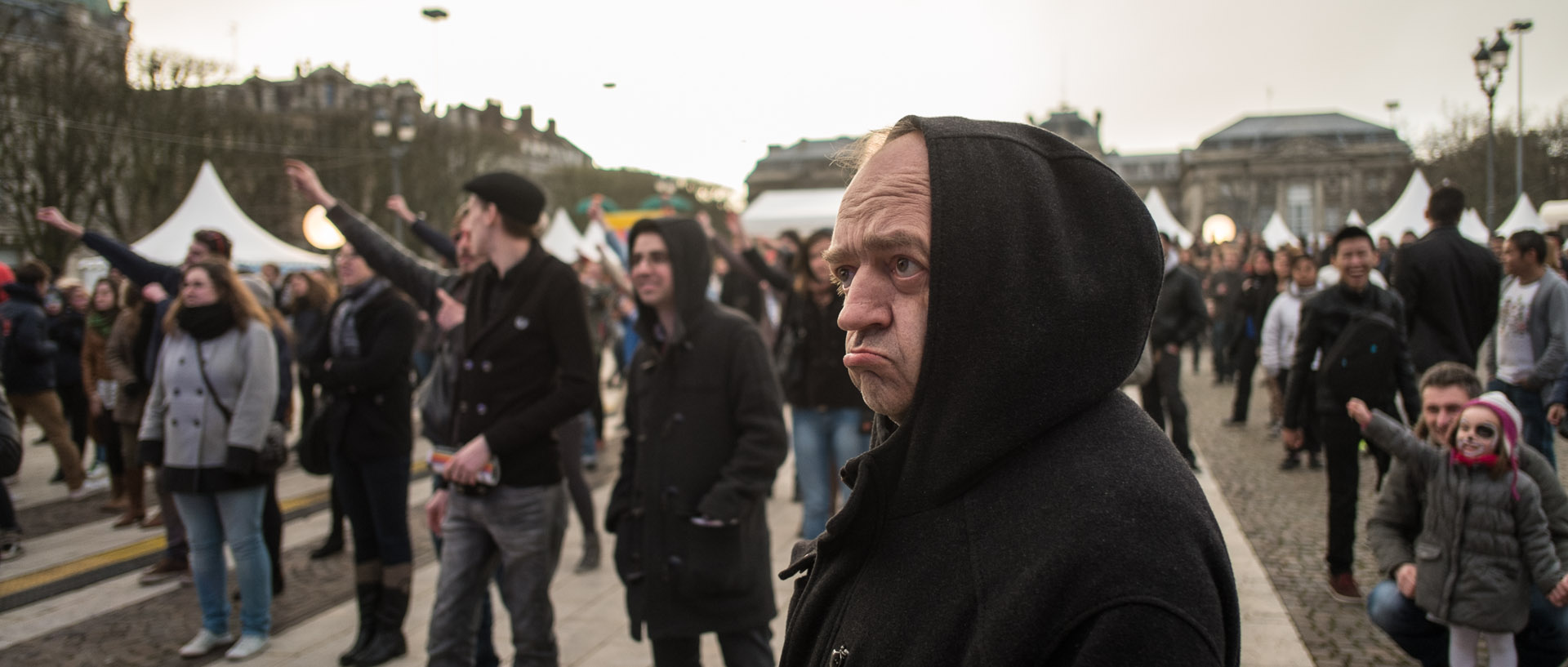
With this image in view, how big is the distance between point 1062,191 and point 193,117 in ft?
113

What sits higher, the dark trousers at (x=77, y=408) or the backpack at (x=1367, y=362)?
the backpack at (x=1367, y=362)

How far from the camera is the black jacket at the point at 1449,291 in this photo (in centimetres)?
604

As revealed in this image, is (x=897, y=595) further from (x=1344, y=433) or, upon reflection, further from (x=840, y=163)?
(x=1344, y=433)

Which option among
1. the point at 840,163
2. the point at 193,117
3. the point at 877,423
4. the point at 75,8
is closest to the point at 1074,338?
the point at 877,423

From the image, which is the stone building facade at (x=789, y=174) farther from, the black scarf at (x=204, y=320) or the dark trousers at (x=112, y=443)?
the black scarf at (x=204, y=320)

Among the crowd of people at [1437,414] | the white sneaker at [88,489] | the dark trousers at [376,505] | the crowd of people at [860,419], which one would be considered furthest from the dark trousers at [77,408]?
the crowd of people at [1437,414]

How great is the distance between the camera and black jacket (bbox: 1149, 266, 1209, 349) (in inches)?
341

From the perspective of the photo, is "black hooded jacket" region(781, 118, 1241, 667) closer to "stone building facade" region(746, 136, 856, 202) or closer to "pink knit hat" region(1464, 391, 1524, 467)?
"pink knit hat" region(1464, 391, 1524, 467)

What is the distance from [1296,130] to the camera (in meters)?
78.6

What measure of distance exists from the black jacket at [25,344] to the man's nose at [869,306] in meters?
10.2

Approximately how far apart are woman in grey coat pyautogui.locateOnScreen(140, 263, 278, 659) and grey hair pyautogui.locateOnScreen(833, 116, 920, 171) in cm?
437

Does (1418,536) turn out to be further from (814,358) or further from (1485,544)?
(814,358)

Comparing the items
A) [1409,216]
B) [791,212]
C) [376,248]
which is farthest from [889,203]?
[791,212]

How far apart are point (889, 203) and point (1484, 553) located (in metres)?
3.56
